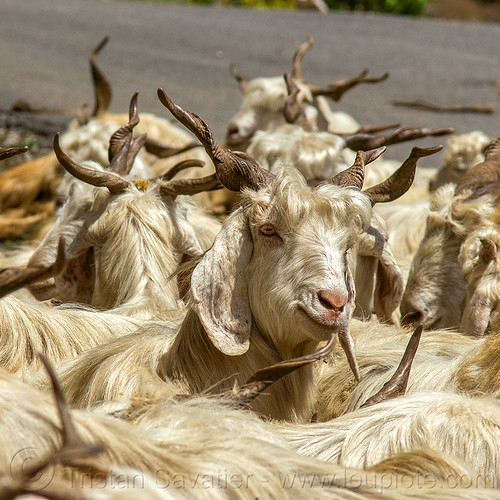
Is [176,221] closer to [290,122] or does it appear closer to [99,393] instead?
[99,393]

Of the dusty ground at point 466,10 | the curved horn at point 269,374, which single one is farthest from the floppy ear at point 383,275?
the dusty ground at point 466,10

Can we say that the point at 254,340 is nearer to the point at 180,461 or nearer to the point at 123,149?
the point at 180,461

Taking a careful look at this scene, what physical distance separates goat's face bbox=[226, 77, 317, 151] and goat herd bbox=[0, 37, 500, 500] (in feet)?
5.27

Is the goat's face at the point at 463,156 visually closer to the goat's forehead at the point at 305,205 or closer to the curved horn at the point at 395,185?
the curved horn at the point at 395,185

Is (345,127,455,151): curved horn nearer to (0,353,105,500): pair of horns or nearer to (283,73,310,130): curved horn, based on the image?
(283,73,310,130): curved horn

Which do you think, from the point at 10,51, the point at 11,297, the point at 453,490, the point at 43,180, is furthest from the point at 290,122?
the point at 10,51

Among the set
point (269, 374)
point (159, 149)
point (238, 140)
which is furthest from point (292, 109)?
point (269, 374)

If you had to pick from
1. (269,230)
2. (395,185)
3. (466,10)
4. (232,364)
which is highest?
(466,10)

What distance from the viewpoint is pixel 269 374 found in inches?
124

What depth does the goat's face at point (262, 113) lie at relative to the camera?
788cm

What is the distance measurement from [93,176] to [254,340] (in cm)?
151

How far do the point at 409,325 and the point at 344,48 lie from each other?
15.2 meters

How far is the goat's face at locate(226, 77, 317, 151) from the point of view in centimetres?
788

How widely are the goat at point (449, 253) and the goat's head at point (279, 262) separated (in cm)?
151
